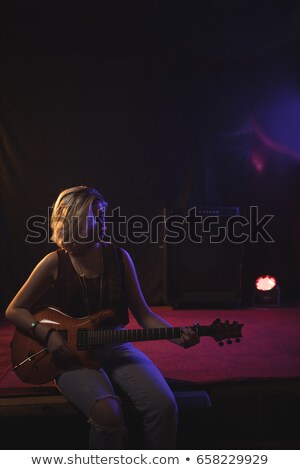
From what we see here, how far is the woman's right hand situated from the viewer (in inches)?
80.7

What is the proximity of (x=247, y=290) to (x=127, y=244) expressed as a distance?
145 centimetres

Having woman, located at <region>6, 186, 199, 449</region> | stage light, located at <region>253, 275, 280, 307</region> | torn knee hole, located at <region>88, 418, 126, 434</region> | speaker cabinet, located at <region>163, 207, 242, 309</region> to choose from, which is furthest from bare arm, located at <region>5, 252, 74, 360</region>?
stage light, located at <region>253, 275, 280, 307</region>

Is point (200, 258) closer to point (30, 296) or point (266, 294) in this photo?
point (266, 294)

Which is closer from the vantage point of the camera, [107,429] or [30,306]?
[107,429]

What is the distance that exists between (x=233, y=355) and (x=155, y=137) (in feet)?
9.86

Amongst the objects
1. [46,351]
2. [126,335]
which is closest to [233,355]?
[126,335]

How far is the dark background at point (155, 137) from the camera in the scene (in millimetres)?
5207

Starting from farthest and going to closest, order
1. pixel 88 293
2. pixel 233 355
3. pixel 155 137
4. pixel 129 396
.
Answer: pixel 155 137
pixel 233 355
pixel 88 293
pixel 129 396

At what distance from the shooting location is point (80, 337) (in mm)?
2125

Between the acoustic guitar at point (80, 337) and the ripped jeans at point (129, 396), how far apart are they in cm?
6

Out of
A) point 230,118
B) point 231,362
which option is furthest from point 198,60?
point 231,362

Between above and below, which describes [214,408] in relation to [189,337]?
below

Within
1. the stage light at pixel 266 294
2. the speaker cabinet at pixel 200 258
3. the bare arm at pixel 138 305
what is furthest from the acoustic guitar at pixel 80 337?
the stage light at pixel 266 294

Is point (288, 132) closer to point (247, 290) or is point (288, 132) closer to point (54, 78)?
point (247, 290)
